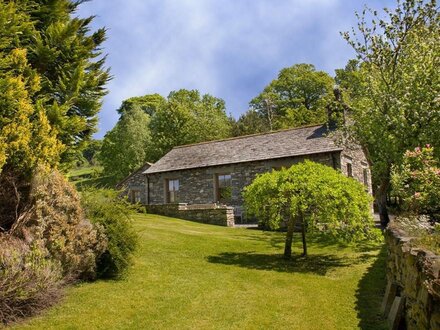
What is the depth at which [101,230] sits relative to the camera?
8453 millimetres

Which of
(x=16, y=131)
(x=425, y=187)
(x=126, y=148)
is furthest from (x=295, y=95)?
(x=16, y=131)

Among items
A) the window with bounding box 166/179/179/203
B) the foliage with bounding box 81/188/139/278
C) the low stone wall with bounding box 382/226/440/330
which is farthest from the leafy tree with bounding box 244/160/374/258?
the window with bounding box 166/179/179/203

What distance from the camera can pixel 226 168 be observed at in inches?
933

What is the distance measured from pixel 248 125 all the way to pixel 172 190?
76.7 feet

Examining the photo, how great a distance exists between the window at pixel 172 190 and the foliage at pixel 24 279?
18.9 m

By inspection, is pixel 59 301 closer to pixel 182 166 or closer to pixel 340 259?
pixel 340 259

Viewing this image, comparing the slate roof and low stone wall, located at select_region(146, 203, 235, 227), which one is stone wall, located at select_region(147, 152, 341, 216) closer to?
the slate roof

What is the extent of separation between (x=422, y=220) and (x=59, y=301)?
23.3 ft

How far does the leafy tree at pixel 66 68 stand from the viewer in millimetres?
9461

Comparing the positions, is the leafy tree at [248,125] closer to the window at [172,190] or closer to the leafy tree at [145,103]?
the leafy tree at [145,103]

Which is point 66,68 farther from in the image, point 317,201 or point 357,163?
point 357,163

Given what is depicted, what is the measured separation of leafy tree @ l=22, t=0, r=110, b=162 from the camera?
9461mm

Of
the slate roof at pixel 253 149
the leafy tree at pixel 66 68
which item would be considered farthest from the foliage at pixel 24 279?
the slate roof at pixel 253 149

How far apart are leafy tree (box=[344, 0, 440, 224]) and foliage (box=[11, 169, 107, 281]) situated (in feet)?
31.2
